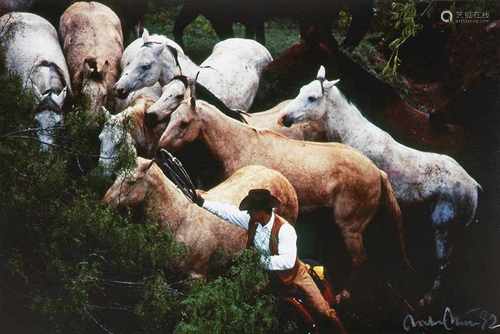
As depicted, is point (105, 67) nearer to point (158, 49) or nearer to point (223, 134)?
point (158, 49)

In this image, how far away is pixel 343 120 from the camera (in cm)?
979

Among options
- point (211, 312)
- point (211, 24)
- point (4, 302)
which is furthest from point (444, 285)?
point (4, 302)

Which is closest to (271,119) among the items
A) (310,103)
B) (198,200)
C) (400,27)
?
(310,103)

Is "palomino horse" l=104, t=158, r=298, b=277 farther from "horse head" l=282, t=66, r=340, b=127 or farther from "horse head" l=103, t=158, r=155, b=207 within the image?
"horse head" l=282, t=66, r=340, b=127

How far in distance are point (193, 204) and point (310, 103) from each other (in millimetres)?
1299

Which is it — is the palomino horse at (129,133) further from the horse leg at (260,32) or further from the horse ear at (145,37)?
the horse leg at (260,32)

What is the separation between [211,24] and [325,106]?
47.8 inches

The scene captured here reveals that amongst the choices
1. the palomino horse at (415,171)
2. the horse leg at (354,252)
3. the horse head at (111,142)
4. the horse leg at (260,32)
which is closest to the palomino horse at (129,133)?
the horse head at (111,142)

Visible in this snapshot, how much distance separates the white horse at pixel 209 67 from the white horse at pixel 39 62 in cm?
51

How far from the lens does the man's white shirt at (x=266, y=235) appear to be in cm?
919

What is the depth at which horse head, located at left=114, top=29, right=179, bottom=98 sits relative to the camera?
938 centimetres

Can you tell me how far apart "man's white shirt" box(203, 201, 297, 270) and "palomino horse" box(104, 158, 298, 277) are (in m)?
0.07

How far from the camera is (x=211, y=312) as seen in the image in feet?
29.3
